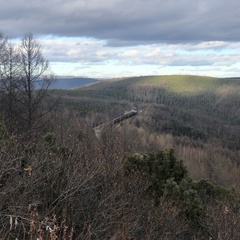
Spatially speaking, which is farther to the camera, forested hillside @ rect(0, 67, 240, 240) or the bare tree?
the bare tree

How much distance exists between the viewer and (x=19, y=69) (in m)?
17.2

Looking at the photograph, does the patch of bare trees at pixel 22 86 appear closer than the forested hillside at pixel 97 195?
No

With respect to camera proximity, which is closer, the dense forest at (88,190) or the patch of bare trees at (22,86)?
the dense forest at (88,190)

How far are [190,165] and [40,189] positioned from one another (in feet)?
158

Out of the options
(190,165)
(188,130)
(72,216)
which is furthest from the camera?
(188,130)

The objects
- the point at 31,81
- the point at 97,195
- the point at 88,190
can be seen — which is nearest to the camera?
the point at 88,190

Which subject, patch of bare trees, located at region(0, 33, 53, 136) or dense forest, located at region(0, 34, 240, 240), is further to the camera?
patch of bare trees, located at region(0, 33, 53, 136)

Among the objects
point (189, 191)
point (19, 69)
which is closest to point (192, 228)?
point (189, 191)

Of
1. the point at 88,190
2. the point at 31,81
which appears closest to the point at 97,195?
the point at 88,190

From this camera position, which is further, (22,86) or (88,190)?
(22,86)

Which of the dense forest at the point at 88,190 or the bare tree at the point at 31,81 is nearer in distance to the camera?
the dense forest at the point at 88,190

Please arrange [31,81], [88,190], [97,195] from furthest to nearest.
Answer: [31,81]
[97,195]
[88,190]

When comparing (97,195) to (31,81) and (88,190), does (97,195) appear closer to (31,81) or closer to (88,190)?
(88,190)

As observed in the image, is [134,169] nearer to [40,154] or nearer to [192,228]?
[192,228]
